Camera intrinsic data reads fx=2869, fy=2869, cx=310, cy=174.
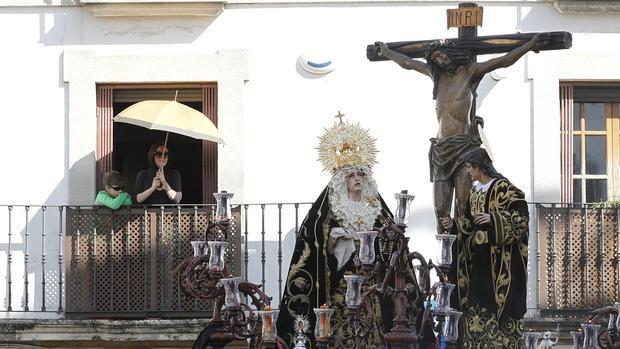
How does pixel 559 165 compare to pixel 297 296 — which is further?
pixel 559 165

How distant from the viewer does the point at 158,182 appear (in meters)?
21.2

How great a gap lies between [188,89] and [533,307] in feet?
10.1

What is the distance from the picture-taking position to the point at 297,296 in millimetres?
19266

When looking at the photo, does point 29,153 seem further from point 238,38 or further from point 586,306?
point 586,306

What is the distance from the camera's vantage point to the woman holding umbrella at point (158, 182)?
69.7 feet

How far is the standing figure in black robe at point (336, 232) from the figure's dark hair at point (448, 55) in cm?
83

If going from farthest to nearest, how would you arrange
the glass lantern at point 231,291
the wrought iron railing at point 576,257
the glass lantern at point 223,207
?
the wrought iron railing at point 576,257 < the glass lantern at point 223,207 < the glass lantern at point 231,291

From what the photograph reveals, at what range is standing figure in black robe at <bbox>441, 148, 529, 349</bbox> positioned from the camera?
17.6m

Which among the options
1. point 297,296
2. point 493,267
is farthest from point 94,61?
point 493,267

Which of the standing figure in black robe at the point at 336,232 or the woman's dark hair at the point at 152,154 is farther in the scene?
the woman's dark hair at the point at 152,154

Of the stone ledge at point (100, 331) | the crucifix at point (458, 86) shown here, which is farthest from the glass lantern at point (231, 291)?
the stone ledge at point (100, 331)

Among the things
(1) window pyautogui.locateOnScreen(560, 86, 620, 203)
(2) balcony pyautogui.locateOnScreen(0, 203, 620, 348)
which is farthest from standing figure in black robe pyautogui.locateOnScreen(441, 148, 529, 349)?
(1) window pyautogui.locateOnScreen(560, 86, 620, 203)

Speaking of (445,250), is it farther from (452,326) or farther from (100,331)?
(100,331)

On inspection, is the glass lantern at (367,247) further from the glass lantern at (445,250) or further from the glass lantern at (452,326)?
the glass lantern at (452,326)
